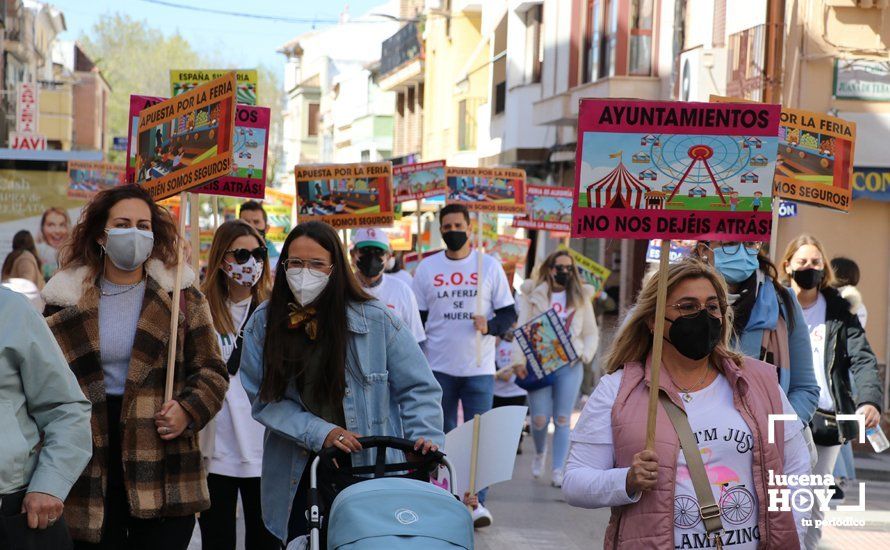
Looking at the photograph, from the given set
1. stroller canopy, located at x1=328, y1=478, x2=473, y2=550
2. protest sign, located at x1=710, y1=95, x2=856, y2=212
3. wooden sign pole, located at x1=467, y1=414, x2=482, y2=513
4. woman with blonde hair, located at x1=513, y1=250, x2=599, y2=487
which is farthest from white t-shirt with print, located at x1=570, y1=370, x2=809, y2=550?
woman with blonde hair, located at x1=513, y1=250, x2=599, y2=487

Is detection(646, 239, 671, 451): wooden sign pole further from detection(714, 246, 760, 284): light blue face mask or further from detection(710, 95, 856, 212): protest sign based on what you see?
detection(710, 95, 856, 212): protest sign

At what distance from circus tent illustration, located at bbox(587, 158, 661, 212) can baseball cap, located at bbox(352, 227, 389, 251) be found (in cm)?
527

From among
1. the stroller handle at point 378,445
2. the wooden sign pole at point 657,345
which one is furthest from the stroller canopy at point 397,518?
the wooden sign pole at point 657,345

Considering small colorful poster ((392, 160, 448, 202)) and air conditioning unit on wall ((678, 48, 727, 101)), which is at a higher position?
air conditioning unit on wall ((678, 48, 727, 101))

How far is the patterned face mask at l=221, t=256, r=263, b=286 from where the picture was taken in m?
7.41

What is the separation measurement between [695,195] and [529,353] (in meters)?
7.05

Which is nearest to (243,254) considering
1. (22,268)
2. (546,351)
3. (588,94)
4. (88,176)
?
(22,268)

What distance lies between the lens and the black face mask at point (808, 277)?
8.23 meters

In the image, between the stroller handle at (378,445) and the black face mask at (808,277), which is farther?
the black face mask at (808,277)

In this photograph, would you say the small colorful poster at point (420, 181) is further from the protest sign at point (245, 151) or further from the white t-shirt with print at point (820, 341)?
the white t-shirt with print at point (820, 341)

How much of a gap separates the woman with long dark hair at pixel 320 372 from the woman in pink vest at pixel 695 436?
89 centimetres

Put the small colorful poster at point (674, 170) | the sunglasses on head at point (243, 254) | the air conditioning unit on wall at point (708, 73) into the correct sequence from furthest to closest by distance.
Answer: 1. the air conditioning unit on wall at point (708, 73)
2. the sunglasses on head at point (243, 254)
3. the small colorful poster at point (674, 170)

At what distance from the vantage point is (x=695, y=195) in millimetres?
Answer: 5168

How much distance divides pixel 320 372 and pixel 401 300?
402 cm
